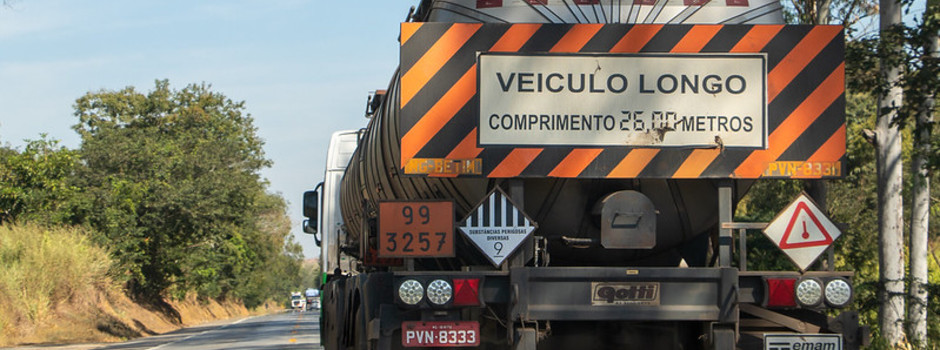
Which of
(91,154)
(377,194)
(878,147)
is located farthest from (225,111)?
(377,194)

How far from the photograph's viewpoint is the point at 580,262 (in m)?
7.38

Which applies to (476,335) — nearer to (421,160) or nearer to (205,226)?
(421,160)

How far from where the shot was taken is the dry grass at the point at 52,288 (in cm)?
2867

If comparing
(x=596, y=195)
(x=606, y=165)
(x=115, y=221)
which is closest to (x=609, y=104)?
(x=606, y=165)

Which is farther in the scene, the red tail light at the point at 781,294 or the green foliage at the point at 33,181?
the green foliage at the point at 33,181

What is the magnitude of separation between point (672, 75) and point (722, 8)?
710mm

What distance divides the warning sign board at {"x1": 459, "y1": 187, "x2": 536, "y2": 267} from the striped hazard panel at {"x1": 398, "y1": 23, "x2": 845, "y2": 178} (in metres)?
0.18

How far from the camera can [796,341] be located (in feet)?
21.7

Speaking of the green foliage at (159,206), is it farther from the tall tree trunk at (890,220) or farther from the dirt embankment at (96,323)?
the tall tree trunk at (890,220)

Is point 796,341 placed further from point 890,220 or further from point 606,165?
point 890,220

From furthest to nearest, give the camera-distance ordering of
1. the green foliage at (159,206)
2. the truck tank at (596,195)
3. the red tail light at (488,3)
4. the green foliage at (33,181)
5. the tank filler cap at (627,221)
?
the green foliage at (159,206) → the green foliage at (33,181) → the red tail light at (488,3) → the truck tank at (596,195) → the tank filler cap at (627,221)

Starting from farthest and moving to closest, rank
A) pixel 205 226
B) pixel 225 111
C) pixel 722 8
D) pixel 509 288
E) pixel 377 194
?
pixel 225 111, pixel 205 226, pixel 377 194, pixel 722 8, pixel 509 288

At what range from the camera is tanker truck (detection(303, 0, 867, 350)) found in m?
6.61

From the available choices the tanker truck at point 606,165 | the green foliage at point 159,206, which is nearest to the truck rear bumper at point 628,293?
the tanker truck at point 606,165
